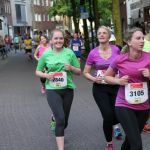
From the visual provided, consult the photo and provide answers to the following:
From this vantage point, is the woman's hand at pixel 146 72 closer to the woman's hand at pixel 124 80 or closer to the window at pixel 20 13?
the woman's hand at pixel 124 80

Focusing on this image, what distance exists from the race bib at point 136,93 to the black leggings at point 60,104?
4.44 ft

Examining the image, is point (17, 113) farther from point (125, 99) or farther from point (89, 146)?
point (125, 99)

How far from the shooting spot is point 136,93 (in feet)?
16.2

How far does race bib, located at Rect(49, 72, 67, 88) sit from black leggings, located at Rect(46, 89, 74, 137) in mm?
85

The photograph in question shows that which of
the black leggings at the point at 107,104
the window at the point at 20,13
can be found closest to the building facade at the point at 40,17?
the window at the point at 20,13

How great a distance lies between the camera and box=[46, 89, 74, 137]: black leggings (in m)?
6.05

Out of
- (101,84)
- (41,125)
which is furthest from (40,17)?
(101,84)

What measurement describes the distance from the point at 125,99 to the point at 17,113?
5.24m

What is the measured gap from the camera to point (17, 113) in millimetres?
9914

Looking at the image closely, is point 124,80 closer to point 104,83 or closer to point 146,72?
point 146,72

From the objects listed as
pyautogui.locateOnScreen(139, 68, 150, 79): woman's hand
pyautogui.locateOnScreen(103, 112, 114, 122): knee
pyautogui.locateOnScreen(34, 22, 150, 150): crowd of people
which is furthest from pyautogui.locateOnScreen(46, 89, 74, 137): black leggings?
pyautogui.locateOnScreen(139, 68, 150, 79): woman's hand

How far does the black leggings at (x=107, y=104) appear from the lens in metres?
6.14

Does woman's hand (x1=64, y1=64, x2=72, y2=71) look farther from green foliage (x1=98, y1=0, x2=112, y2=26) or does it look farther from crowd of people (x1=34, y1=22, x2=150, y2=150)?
green foliage (x1=98, y1=0, x2=112, y2=26)

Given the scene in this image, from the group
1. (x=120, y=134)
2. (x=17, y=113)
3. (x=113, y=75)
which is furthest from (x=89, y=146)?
(x=17, y=113)
